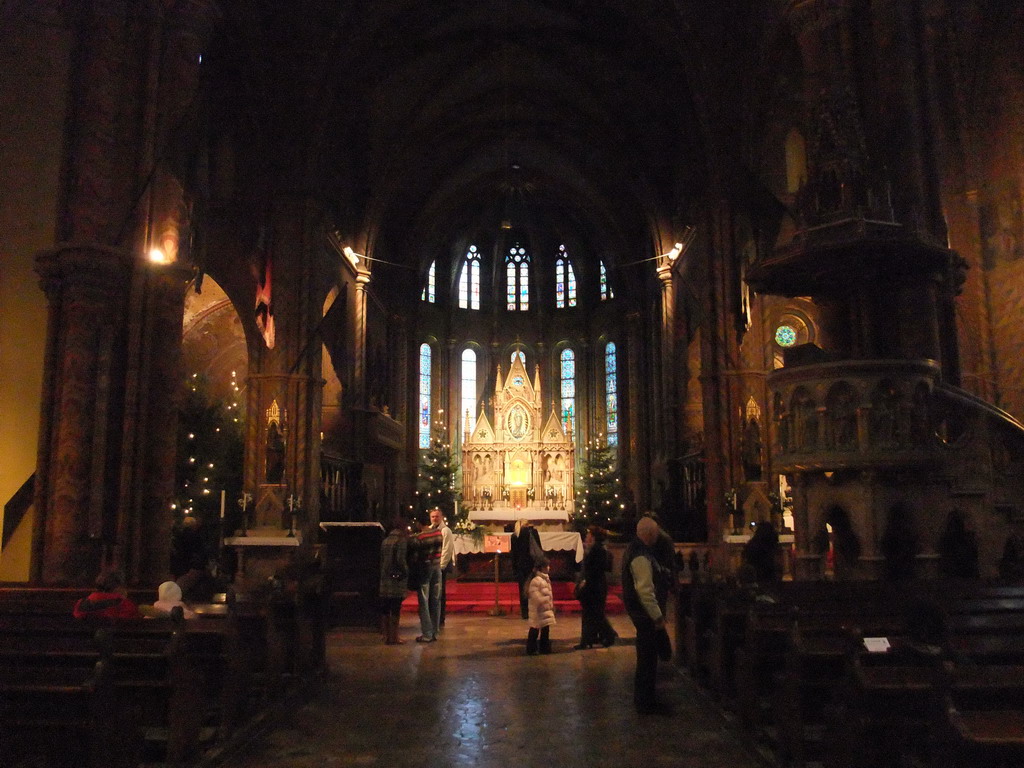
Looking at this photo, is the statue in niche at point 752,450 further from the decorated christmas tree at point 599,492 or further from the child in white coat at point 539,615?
the decorated christmas tree at point 599,492

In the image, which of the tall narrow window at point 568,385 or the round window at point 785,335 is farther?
the tall narrow window at point 568,385

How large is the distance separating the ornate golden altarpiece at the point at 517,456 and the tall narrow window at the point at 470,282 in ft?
18.0

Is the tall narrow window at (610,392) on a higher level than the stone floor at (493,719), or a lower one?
higher

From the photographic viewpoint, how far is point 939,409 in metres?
9.33

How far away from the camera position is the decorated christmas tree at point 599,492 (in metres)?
30.0

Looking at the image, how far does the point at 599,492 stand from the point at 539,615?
66.5 ft

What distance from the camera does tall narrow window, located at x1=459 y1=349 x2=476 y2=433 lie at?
38250 mm

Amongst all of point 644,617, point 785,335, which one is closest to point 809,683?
point 644,617

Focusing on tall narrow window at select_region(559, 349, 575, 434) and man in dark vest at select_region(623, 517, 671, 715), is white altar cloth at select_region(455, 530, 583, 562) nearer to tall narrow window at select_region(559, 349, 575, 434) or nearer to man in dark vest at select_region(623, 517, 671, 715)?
man in dark vest at select_region(623, 517, 671, 715)

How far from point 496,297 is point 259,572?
25.1 metres

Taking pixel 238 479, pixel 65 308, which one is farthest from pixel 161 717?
pixel 238 479

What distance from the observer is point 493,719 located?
698cm

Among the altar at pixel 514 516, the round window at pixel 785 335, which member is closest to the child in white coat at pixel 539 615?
the altar at pixel 514 516

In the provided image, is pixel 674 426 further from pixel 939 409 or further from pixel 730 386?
pixel 939 409
